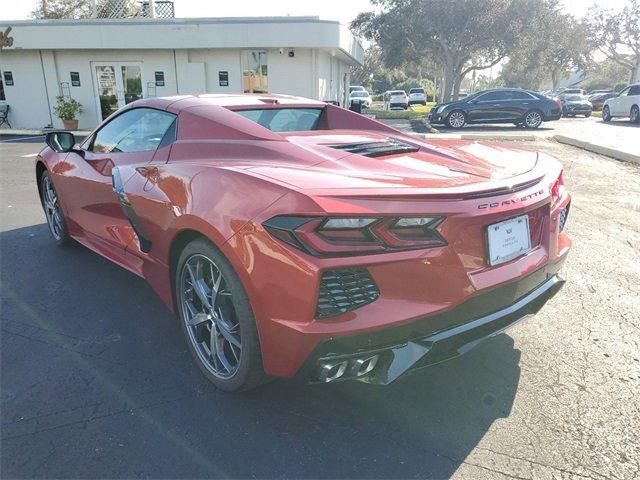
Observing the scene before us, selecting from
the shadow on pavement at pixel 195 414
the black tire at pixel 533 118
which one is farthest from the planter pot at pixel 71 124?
the shadow on pavement at pixel 195 414

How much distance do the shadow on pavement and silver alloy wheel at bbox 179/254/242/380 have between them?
17cm

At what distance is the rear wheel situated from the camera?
4.55 metres

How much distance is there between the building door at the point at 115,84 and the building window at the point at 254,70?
4018 mm

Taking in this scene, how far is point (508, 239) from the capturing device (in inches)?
87.5

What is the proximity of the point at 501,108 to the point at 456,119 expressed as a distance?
1.72 meters

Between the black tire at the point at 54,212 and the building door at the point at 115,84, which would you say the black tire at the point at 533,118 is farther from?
the black tire at the point at 54,212

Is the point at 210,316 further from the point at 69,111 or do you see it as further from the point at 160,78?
the point at 69,111

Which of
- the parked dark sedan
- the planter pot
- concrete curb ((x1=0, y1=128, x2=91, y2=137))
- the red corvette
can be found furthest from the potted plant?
the red corvette

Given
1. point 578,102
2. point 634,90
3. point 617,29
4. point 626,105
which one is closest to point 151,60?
point 626,105

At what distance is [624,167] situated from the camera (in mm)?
9438

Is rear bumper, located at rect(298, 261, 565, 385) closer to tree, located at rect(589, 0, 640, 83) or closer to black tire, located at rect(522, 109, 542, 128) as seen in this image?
black tire, located at rect(522, 109, 542, 128)

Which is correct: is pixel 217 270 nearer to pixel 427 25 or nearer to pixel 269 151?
pixel 269 151

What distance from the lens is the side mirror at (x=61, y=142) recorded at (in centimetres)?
421

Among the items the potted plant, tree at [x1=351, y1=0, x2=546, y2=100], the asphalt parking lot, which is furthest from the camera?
tree at [x1=351, y1=0, x2=546, y2=100]
